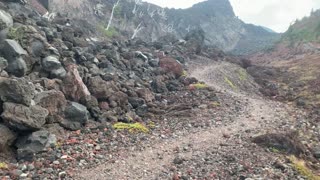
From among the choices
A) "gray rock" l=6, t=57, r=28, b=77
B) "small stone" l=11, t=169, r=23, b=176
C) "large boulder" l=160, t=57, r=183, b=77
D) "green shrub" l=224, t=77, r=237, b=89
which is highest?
"green shrub" l=224, t=77, r=237, b=89

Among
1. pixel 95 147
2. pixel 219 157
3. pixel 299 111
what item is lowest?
pixel 95 147

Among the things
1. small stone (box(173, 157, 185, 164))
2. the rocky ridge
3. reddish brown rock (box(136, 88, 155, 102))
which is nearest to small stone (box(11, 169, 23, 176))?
the rocky ridge

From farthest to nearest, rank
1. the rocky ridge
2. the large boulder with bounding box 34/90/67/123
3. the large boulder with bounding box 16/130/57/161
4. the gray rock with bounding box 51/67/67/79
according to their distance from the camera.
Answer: the gray rock with bounding box 51/67/67/79
the large boulder with bounding box 34/90/67/123
the rocky ridge
the large boulder with bounding box 16/130/57/161

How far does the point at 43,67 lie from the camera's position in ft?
86.3

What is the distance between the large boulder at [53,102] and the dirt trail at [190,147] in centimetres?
464

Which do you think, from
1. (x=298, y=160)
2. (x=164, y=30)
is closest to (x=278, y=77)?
(x=298, y=160)

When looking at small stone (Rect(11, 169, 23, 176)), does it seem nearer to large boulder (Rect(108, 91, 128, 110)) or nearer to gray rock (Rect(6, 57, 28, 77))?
gray rock (Rect(6, 57, 28, 77))

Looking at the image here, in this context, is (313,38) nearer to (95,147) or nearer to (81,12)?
(81,12)

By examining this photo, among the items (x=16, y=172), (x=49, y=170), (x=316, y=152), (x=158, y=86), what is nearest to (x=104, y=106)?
(x=49, y=170)

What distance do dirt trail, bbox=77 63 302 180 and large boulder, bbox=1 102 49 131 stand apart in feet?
12.6

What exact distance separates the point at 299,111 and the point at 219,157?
57.1 ft

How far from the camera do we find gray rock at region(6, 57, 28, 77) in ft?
78.6

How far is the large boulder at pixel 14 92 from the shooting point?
65.7 feet

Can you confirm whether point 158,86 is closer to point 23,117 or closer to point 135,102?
point 135,102
